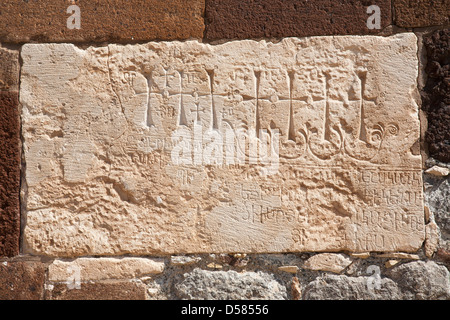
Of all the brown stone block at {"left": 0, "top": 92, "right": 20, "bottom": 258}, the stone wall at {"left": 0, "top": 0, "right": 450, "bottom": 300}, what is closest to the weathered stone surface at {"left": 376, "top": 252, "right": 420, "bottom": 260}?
the stone wall at {"left": 0, "top": 0, "right": 450, "bottom": 300}

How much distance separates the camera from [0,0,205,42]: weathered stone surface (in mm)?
2395

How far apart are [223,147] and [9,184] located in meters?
1.24

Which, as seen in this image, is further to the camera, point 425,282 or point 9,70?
point 9,70

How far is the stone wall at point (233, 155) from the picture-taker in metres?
2.29

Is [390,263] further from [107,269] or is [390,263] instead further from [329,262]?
[107,269]

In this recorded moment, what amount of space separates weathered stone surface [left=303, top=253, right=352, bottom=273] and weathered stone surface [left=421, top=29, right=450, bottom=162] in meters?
0.76

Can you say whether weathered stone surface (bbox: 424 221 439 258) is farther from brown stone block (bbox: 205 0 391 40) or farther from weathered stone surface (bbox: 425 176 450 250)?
brown stone block (bbox: 205 0 391 40)

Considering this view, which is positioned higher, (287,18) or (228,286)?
(287,18)

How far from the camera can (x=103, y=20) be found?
7.91ft

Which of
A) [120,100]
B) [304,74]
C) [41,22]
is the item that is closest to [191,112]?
[120,100]

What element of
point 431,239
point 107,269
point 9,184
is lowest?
point 107,269

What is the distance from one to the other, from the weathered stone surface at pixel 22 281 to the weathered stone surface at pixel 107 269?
0.07m

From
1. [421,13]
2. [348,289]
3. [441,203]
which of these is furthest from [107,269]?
[421,13]

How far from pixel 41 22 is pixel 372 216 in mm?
2184
